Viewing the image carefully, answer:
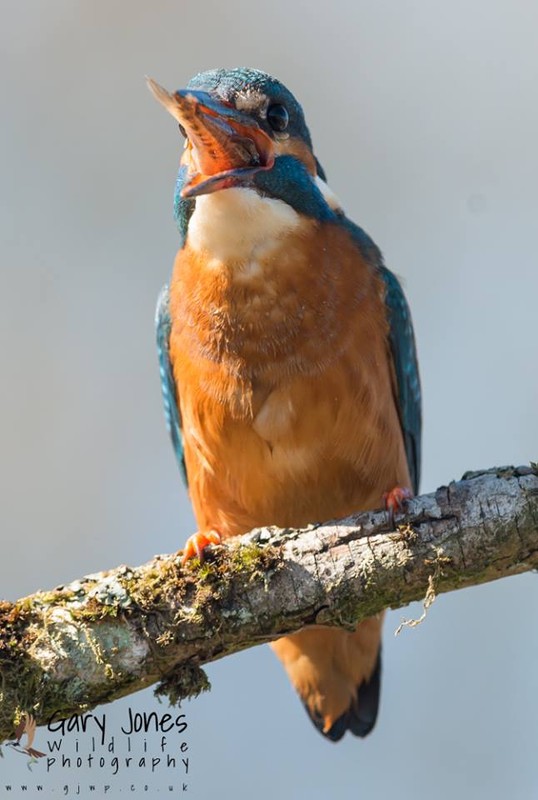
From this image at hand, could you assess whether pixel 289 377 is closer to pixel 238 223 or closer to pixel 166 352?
pixel 238 223

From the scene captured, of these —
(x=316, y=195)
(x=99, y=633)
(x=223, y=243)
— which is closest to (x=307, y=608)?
(x=99, y=633)

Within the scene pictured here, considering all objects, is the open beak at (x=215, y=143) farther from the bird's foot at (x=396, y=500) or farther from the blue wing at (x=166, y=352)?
the bird's foot at (x=396, y=500)

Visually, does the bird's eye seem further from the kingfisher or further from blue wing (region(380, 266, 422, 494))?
blue wing (region(380, 266, 422, 494))

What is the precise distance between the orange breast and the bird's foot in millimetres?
288

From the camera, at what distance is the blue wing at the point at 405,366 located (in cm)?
474

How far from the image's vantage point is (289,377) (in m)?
4.20

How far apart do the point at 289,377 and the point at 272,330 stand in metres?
0.20

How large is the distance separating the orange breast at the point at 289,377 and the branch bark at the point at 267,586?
0.69 metres

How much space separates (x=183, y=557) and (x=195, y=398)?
90 centimetres

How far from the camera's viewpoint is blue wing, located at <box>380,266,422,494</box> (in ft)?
15.6

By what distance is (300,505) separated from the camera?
4.50 meters

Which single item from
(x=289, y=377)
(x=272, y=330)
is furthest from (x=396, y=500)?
(x=272, y=330)

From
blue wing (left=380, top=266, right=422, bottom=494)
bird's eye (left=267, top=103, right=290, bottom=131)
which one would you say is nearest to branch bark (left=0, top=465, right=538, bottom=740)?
blue wing (left=380, top=266, right=422, bottom=494)

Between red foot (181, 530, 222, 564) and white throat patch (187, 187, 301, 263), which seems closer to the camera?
red foot (181, 530, 222, 564)
